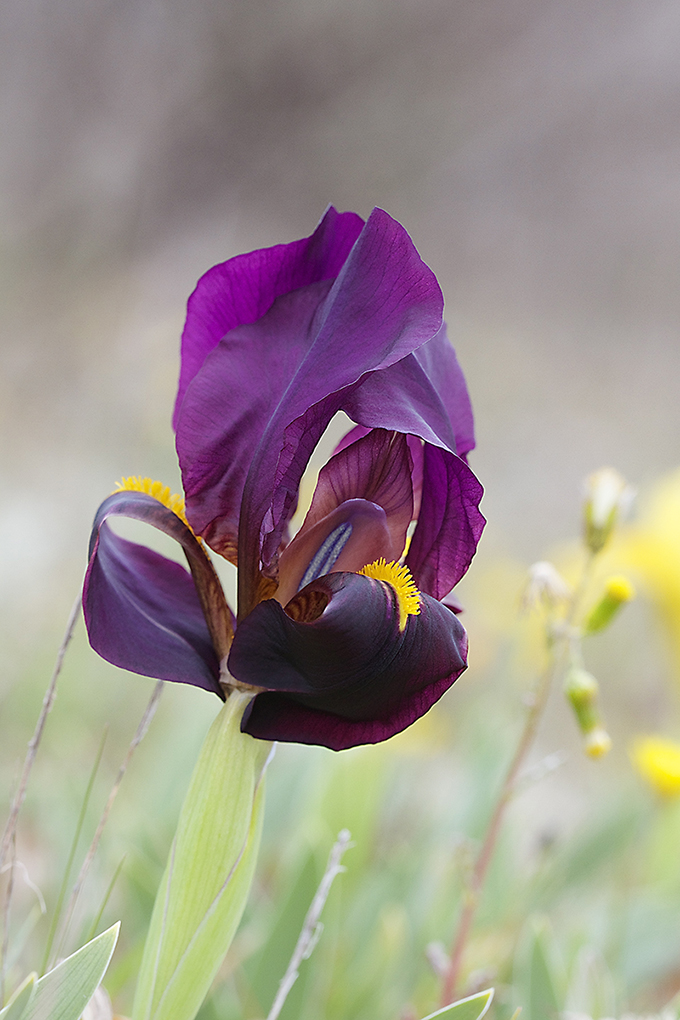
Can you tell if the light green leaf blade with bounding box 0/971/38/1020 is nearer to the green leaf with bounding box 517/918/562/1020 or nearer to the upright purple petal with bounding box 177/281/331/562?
the upright purple petal with bounding box 177/281/331/562

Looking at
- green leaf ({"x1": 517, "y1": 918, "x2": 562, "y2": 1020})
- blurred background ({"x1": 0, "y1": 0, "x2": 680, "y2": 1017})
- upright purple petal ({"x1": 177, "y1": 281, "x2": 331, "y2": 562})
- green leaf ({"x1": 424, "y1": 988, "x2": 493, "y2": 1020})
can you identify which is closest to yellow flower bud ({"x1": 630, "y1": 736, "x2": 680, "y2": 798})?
blurred background ({"x1": 0, "y1": 0, "x2": 680, "y2": 1017})

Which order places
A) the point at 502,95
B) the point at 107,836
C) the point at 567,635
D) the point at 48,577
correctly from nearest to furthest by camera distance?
the point at 567,635
the point at 107,836
the point at 48,577
the point at 502,95

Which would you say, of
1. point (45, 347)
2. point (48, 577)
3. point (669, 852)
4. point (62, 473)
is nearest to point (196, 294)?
point (669, 852)

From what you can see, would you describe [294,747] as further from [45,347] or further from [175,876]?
[45,347]

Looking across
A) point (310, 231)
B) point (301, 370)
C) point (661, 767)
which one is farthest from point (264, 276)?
point (310, 231)

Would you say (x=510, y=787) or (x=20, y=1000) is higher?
(x=510, y=787)

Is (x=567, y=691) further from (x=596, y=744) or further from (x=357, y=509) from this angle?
(x=357, y=509)
